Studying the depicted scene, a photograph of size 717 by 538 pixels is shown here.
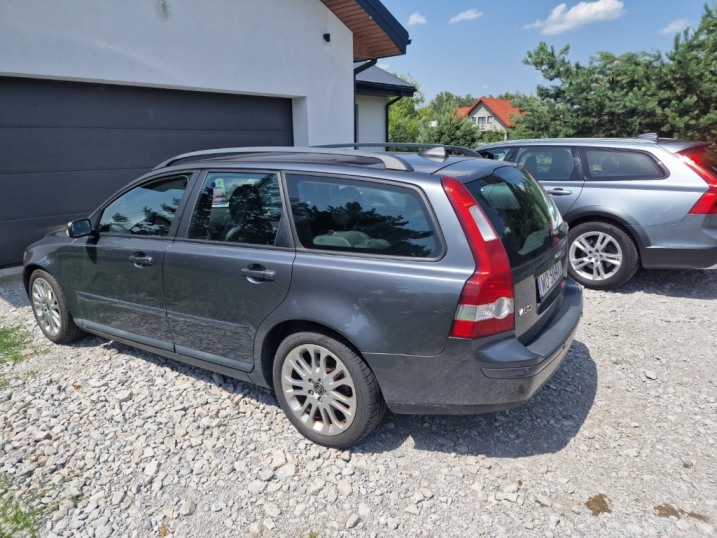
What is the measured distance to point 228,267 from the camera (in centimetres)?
294

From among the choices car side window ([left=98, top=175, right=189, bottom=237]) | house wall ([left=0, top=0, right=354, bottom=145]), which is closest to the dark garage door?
house wall ([left=0, top=0, right=354, bottom=145])

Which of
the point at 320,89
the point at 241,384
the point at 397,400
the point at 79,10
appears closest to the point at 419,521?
the point at 397,400

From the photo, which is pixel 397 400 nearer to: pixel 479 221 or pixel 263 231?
pixel 479 221

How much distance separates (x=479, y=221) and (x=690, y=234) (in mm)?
3634

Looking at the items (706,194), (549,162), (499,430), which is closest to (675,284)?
(706,194)

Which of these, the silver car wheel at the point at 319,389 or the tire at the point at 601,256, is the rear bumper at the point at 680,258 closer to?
the tire at the point at 601,256

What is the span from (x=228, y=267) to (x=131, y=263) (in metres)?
0.95

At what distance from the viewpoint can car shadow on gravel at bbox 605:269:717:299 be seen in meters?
5.29

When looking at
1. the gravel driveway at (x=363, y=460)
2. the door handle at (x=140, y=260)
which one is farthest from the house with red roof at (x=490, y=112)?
the door handle at (x=140, y=260)

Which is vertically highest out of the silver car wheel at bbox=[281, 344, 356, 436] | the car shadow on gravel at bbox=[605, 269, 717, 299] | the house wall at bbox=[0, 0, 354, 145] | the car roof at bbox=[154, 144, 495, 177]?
the house wall at bbox=[0, 0, 354, 145]

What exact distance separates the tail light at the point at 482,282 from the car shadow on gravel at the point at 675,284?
3.67 metres

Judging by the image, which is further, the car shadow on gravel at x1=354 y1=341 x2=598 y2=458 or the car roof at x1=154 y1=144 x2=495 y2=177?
the car shadow on gravel at x1=354 y1=341 x2=598 y2=458

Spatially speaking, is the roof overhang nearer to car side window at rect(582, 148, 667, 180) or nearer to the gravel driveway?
car side window at rect(582, 148, 667, 180)

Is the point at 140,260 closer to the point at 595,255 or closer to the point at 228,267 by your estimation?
the point at 228,267
